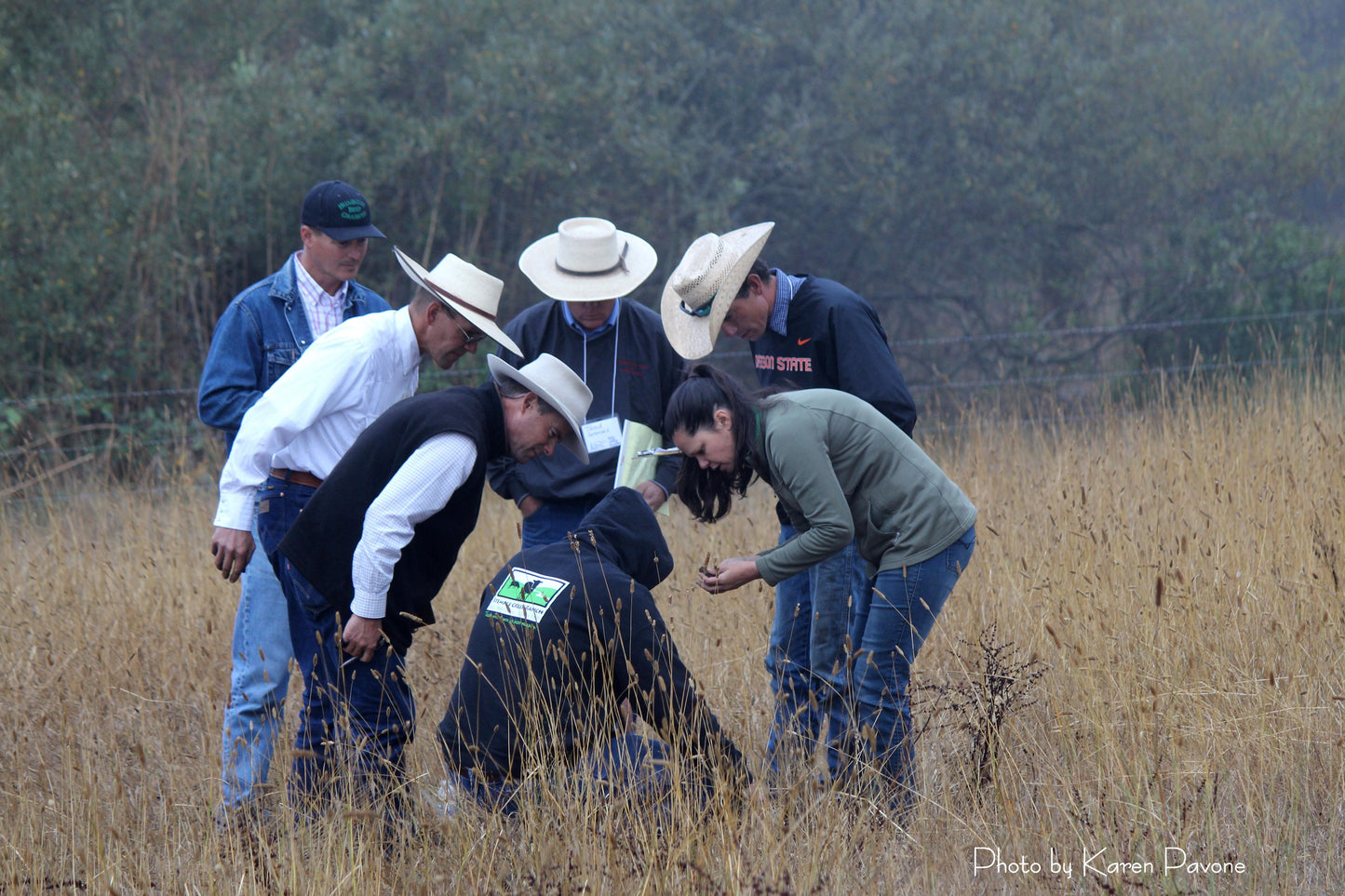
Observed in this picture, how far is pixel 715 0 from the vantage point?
11586mm

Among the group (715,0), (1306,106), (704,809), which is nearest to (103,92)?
(715,0)

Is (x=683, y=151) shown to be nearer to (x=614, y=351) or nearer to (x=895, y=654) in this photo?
(x=614, y=351)

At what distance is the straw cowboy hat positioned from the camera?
347cm

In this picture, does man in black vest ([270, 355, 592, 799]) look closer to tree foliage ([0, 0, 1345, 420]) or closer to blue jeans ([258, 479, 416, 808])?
blue jeans ([258, 479, 416, 808])

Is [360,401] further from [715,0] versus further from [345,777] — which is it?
[715,0]

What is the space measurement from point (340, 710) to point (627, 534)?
0.91 metres

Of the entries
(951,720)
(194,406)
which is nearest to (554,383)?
(951,720)

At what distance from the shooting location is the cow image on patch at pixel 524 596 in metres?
2.84

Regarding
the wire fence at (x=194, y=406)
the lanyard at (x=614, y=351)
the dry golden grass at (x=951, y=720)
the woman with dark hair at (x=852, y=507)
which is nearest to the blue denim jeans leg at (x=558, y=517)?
the lanyard at (x=614, y=351)

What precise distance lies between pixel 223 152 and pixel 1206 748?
9010 millimetres

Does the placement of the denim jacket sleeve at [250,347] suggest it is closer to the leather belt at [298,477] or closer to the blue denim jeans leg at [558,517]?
the leather belt at [298,477]

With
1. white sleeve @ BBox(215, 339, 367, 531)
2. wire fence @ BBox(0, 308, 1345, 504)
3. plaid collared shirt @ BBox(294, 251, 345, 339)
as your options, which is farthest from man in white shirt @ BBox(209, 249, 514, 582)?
wire fence @ BBox(0, 308, 1345, 504)

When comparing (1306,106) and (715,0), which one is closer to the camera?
(715,0)

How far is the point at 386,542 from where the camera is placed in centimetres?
283
